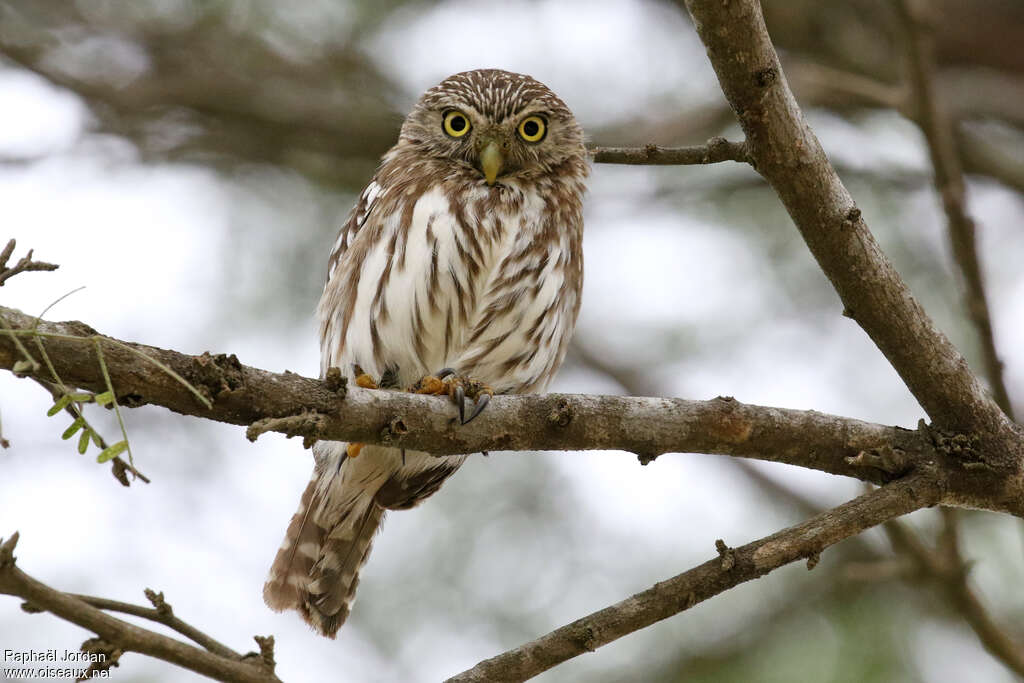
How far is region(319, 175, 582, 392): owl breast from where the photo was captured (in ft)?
14.4

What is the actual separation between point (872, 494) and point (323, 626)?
109 inches

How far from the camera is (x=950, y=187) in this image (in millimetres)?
4426

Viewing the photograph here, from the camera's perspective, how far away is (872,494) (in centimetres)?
332

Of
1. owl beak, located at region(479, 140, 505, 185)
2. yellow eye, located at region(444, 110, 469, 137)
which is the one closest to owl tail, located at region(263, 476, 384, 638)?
owl beak, located at region(479, 140, 505, 185)

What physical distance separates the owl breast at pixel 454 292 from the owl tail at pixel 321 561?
778 millimetres

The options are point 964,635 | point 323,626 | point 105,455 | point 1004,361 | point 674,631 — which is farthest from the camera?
point 674,631

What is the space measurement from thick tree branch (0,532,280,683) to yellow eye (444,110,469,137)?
110 inches

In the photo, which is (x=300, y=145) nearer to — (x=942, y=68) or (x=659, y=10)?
(x=659, y=10)

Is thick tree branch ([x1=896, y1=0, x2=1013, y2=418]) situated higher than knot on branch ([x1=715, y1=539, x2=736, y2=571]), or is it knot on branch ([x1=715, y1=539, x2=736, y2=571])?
thick tree branch ([x1=896, y1=0, x2=1013, y2=418])

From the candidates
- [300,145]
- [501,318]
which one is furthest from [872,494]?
[300,145]

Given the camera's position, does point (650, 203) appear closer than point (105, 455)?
No

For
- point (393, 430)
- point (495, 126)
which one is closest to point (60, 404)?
point (393, 430)

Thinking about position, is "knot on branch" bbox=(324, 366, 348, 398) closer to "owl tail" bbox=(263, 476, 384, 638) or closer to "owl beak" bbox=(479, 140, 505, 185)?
"owl beak" bbox=(479, 140, 505, 185)

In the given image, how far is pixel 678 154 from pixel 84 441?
1.98m
